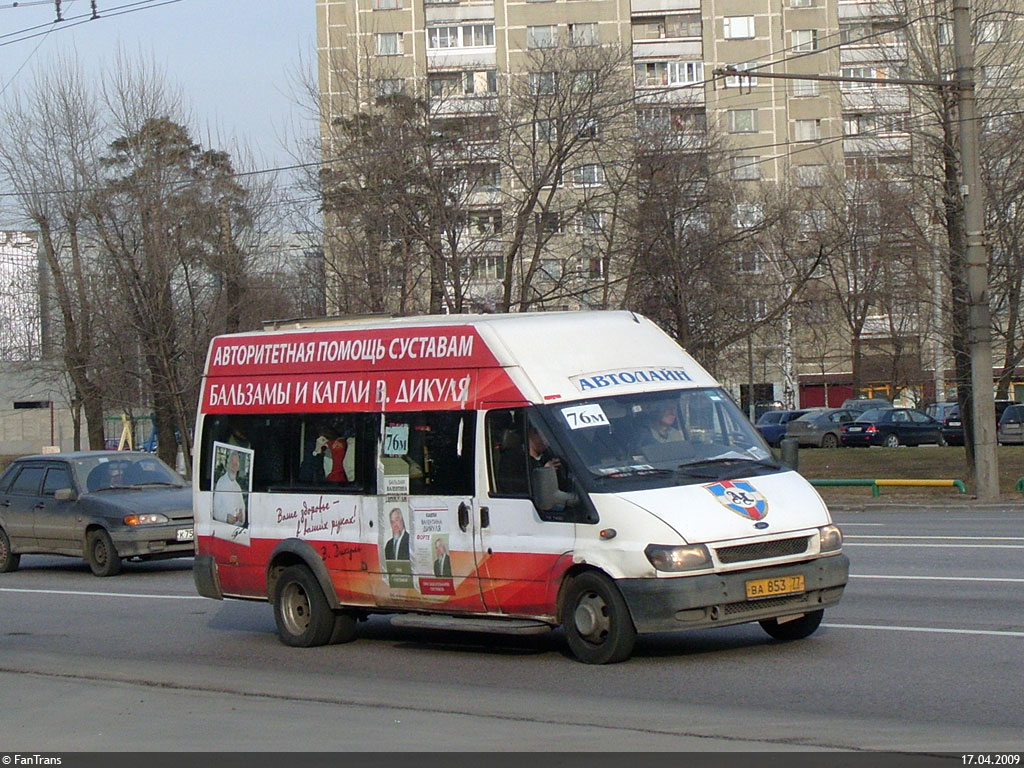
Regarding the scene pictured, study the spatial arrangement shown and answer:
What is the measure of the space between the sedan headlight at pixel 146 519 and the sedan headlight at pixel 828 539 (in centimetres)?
1069

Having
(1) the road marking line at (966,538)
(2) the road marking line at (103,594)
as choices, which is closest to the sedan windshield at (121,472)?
(2) the road marking line at (103,594)

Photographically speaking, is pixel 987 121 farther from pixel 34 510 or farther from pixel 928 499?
pixel 34 510

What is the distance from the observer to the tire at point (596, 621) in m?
9.38

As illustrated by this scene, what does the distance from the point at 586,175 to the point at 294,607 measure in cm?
2328

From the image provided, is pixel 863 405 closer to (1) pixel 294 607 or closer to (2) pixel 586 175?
(2) pixel 586 175

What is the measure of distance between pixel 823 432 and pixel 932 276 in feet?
66.1

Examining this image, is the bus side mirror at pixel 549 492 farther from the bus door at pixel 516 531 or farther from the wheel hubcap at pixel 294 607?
the wheel hubcap at pixel 294 607

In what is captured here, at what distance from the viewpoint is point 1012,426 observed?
149 feet

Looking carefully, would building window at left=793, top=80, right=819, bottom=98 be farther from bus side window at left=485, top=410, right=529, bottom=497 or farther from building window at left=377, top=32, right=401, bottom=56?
bus side window at left=485, top=410, right=529, bottom=497

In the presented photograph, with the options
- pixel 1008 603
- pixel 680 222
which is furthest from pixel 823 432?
pixel 1008 603

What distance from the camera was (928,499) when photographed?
26062mm

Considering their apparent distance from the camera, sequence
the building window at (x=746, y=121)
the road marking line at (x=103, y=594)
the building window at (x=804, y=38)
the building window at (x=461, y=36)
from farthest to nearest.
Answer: the building window at (x=746, y=121) → the building window at (x=804, y=38) → the building window at (x=461, y=36) → the road marking line at (x=103, y=594)

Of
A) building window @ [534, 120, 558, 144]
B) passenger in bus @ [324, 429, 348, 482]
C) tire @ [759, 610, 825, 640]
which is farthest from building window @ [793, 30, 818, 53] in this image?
tire @ [759, 610, 825, 640]

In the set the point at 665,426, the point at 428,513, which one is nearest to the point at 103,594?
the point at 428,513
